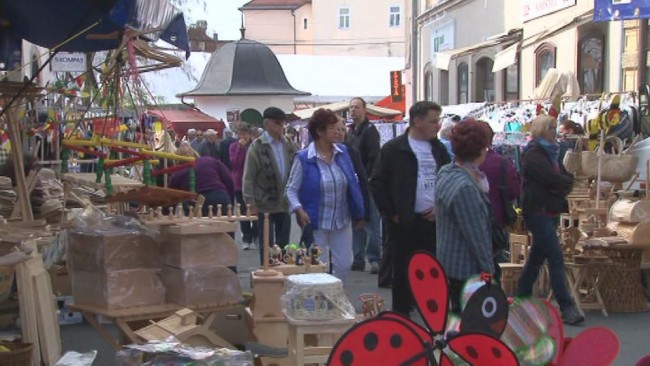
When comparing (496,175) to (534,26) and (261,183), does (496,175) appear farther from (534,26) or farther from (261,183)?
(534,26)

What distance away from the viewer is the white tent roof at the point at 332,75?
39281mm

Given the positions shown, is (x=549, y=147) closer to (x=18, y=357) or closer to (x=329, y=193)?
(x=329, y=193)

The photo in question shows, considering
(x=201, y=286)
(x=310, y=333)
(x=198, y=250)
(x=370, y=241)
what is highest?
(x=198, y=250)

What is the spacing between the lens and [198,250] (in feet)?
17.2

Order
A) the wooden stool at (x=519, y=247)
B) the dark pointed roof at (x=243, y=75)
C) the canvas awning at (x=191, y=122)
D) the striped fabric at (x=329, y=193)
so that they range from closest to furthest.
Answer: the striped fabric at (x=329, y=193) < the wooden stool at (x=519, y=247) < the canvas awning at (x=191, y=122) < the dark pointed roof at (x=243, y=75)

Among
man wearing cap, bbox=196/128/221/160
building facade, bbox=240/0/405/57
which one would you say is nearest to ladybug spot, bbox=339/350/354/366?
man wearing cap, bbox=196/128/221/160

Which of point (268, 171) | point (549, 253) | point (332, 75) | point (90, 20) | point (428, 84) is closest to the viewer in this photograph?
point (90, 20)

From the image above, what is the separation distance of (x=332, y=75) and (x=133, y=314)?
120 ft

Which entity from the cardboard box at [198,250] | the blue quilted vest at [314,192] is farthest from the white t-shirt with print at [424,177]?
the cardboard box at [198,250]

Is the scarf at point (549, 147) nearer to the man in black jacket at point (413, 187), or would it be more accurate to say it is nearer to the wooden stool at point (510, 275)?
the man in black jacket at point (413, 187)

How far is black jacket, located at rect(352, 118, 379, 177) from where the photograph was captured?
9.42 m

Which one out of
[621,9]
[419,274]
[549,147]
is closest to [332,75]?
[621,9]

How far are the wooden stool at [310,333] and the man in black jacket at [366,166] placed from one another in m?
4.54

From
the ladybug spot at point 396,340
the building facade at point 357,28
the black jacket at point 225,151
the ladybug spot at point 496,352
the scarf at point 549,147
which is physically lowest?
the black jacket at point 225,151
